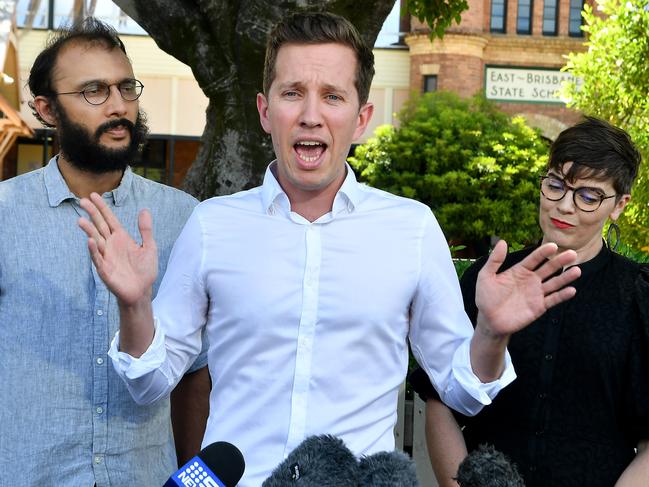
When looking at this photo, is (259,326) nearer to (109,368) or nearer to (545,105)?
(109,368)

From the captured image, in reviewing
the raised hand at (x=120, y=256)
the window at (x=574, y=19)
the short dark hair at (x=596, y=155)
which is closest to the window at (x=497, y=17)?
the window at (x=574, y=19)

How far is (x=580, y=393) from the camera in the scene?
9.10 ft

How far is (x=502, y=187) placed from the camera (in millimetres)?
24703

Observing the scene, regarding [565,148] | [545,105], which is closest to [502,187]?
[545,105]

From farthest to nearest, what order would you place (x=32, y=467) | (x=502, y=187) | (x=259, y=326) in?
(x=502, y=187) → (x=32, y=467) → (x=259, y=326)

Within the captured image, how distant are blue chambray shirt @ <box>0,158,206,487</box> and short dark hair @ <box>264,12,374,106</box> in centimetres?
89

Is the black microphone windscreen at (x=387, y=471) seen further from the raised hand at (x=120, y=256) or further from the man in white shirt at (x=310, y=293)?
the raised hand at (x=120, y=256)

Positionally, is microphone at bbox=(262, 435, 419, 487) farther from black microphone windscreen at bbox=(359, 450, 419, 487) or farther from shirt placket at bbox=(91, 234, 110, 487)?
shirt placket at bbox=(91, 234, 110, 487)

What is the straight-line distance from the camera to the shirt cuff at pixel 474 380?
7.27ft

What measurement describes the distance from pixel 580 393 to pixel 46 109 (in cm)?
193

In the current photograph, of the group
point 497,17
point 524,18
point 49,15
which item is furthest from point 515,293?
point 524,18

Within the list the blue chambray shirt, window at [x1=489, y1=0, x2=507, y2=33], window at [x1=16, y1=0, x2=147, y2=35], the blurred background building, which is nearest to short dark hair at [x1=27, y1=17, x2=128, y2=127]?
the blue chambray shirt

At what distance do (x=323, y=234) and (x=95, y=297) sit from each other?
83cm

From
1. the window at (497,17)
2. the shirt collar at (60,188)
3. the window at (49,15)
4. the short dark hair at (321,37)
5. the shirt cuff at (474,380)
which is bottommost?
the shirt cuff at (474,380)
